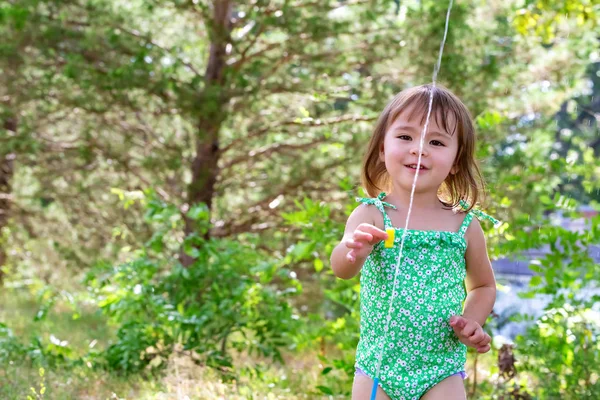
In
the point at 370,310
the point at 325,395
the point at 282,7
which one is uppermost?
the point at 282,7

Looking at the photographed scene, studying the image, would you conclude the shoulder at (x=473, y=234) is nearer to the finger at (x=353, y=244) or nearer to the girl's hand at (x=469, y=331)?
the girl's hand at (x=469, y=331)

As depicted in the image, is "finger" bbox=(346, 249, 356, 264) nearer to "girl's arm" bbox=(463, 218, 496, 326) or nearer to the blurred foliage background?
"girl's arm" bbox=(463, 218, 496, 326)

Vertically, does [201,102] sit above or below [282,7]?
below

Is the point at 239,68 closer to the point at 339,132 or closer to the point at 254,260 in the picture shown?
the point at 339,132

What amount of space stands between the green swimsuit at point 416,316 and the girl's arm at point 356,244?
0.26ft

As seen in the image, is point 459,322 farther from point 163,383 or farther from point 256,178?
point 256,178

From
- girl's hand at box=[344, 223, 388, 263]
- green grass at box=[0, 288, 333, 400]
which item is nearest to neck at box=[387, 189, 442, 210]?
girl's hand at box=[344, 223, 388, 263]

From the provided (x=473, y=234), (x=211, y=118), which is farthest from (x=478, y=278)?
(x=211, y=118)

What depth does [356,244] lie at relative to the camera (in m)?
2.01

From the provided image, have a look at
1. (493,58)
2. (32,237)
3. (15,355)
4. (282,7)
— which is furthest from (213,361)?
(32,237)

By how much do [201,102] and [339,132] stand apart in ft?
3.74

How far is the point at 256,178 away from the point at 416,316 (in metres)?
5.84

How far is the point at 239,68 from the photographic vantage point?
6863 millimetres

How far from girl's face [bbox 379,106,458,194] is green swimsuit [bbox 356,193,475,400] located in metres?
0.14
